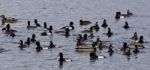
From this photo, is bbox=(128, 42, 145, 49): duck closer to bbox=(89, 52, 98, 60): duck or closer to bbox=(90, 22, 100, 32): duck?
bbox=(89, 52, 98, 60): duck

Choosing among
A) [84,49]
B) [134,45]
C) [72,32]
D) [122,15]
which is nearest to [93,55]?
[84,49]

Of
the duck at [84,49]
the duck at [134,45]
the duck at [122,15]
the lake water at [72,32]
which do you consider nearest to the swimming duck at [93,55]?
the lake water at [72,32]

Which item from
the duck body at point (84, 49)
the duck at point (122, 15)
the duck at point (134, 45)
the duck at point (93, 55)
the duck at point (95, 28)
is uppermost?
the duck at point (122, 15)

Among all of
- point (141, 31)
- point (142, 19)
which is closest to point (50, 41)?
point (141, 31)

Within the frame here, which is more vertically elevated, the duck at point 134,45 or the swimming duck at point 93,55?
the duck at point 134,45

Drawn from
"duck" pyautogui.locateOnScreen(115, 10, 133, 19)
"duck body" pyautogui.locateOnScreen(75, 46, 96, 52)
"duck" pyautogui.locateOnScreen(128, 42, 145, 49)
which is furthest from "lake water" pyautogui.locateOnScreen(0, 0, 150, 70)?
"duck" pyautogui.locateOnScreen(115, 10, 133, 19)

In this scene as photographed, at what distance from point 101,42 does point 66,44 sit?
202 inches

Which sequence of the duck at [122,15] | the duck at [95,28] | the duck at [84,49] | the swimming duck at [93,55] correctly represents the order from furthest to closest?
1. the duck at [122,15]
2. the duck at [95,28]
3. the duck at [84,49]
4. the swimming duck at [93,55]

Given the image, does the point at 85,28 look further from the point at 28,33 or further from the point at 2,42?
the point at 2,42

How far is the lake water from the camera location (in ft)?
302

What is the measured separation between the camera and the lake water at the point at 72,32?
9212 cm

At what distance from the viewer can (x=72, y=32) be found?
115m

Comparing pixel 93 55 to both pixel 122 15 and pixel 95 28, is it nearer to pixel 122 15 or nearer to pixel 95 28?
pixel 95 28

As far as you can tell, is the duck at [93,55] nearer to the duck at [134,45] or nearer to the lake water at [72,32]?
the lake water at [72,32]
